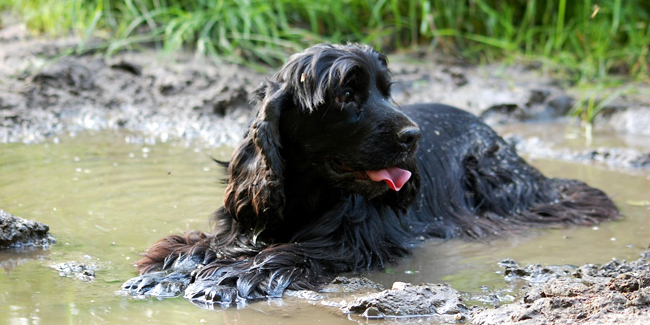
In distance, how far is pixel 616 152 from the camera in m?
7.04

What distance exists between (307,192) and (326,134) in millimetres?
355

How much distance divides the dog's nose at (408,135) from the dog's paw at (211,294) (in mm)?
1095

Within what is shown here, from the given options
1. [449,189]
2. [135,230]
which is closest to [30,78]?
[135,230]

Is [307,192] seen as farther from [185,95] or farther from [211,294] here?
[185,95]

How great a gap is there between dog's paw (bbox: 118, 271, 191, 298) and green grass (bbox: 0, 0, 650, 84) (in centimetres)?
510

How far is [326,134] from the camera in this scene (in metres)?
4.07

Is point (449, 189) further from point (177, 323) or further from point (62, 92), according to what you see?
point (62, 92)

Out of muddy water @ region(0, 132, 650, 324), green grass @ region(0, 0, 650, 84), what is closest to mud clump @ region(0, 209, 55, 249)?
muddy water @ region(0, 132, 650, 324)

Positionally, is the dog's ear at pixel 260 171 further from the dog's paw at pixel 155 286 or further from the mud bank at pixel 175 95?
the mud bank at pixel 175 95

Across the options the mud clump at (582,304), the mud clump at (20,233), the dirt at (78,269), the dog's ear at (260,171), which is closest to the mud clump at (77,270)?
the dirt at (78,269)

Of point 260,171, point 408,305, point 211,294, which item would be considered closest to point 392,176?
point 260,171

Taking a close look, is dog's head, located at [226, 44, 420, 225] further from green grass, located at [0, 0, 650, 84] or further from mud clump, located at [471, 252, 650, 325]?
green grass, located at [0, 0, 650, 84]

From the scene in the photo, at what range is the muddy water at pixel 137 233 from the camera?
11.3 feet

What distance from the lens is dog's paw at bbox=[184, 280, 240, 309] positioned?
11.8ft
